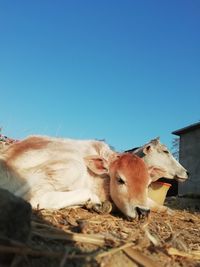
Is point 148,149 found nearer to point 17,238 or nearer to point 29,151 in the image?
point 29,151

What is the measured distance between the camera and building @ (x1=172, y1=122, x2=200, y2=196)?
55.6ft

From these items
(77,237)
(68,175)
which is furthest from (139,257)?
(68,175)

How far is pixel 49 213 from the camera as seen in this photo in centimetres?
503

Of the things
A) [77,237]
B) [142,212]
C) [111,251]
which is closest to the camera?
A: [111,251]

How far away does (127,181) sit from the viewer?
584 cm

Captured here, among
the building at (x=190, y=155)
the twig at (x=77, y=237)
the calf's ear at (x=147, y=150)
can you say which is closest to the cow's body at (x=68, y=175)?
the twig at (x=77, y=237)

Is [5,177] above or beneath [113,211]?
above

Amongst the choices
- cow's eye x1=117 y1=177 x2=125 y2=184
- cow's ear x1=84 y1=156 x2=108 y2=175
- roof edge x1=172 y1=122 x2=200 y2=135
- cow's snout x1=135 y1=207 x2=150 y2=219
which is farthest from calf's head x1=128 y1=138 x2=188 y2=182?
roof edge x1=172 y1=122 x2=200 y2=135

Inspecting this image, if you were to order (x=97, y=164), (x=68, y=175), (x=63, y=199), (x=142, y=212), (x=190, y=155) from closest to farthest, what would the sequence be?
1. (x=142, y=212)
2. (x=63, y=199)
3. (x=68, y=175)
4. (x=97, y=164)
5. (x=190, y=155)

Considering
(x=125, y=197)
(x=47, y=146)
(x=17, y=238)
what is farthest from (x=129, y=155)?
(x=17, y=238)

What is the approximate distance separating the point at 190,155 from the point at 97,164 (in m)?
11.9

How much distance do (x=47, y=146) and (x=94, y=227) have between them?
2.03m

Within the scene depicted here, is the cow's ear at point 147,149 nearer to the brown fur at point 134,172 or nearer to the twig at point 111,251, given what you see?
the brown fur at point 134,172

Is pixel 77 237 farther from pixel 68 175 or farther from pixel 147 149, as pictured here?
pixel 147 149
